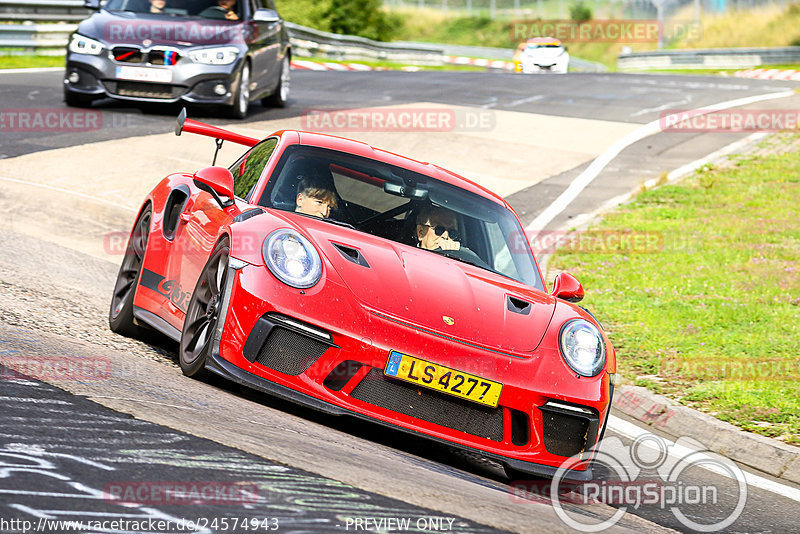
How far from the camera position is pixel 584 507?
16.2ft

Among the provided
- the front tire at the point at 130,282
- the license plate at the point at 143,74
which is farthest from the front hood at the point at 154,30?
→ the front tire at the point at 130,282

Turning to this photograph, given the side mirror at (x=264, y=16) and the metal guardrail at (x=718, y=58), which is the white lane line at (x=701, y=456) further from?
the metal guardrail at (x=718, y=58)

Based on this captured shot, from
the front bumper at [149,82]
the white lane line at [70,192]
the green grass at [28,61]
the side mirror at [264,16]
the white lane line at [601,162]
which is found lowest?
the white lane line at [601,162]

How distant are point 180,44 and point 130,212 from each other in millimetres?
4630

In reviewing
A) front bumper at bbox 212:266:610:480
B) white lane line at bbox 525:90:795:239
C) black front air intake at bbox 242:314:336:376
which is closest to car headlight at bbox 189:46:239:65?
white lane line at bbox 525:90:795:239

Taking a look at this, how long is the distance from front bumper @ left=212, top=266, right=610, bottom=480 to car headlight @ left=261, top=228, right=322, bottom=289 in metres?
0.05

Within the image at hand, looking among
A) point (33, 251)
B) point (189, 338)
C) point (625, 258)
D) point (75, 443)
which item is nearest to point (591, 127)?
point (625, 258)

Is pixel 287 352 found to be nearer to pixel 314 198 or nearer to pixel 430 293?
pixel 430 293

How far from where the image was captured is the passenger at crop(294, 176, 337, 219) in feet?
19.7

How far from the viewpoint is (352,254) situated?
532 centimetres

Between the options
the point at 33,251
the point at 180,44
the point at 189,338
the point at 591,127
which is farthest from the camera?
the point at 591,127

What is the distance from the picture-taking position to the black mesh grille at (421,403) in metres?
4.87

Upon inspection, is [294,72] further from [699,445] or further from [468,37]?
[468,37]

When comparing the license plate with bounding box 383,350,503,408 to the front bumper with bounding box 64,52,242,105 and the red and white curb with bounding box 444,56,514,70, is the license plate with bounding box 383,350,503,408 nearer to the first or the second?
the front bumper with bounding box 64,52,242,105
